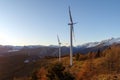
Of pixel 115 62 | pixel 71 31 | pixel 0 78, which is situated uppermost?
pixel 71 31

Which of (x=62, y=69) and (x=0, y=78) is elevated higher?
(x=62, y=69)

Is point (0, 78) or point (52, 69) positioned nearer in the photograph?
point (52, 69)

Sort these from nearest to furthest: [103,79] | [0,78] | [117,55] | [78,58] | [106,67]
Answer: [103,79]
[106,67]
[117,55]
[0,78]
[78,58]

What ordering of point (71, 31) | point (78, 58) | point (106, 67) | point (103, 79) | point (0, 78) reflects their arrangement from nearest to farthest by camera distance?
point (103, 79)
point (71, 31)
point (106, 67)
point (0, 78)
point (78, 58)

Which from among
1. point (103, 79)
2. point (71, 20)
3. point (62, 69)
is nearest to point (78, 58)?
point (71, 20)

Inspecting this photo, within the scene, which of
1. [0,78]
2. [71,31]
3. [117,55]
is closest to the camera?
[71,31]

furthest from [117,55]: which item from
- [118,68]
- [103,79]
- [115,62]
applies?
[103,79]

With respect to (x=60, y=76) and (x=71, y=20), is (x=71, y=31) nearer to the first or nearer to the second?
(x=71, y=20)

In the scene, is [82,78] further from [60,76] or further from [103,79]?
[60,76]

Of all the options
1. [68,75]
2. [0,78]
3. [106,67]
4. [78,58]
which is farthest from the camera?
[78,58]
